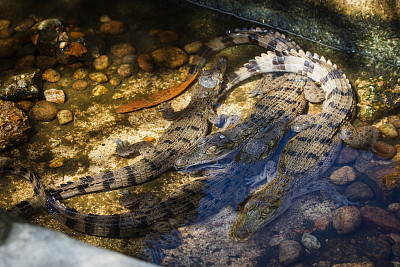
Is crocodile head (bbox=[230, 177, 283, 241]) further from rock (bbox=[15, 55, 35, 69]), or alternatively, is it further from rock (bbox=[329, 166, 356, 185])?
rock (bbox=[15, 55, 35, 69])

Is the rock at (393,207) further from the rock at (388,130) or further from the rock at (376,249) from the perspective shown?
the rock at (388,130)

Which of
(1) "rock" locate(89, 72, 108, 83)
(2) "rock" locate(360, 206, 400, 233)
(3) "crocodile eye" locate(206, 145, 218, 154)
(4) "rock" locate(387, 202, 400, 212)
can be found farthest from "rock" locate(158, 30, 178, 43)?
(4) "rock" locate(387, 202, 400, 212)

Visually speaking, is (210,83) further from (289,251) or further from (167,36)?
(289,251)

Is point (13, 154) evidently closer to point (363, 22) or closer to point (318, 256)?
point (318, 256)

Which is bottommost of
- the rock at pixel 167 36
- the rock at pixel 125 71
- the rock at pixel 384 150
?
the rock at pixel 125 71

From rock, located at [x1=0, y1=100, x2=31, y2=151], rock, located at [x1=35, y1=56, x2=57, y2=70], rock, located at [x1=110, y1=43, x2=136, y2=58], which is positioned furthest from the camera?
rock, located at [x1=110, y1=43, x2=136, y2=58]

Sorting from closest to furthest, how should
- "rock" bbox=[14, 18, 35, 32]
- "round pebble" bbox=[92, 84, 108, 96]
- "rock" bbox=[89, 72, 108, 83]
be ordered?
"round pebble" bbox=[92, 84, 108, 96], "rock" bbox=[89, 72, 108, 83], "rock" bbox=[14, 18, 35, 32]

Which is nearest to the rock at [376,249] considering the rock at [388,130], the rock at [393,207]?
the rock at [393,207]
